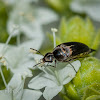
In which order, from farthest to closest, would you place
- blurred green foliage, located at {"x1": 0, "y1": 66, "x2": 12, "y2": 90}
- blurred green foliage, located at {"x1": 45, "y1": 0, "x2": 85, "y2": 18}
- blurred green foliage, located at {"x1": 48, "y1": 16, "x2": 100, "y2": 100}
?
blurred green foliage, located at {"x1": 45, "y1": 0, "x2": 85, "y2": 18} → blurred green foliage, located at {"x1": 0, "y1": 66, "x2": 12, "y2": 90} → blurred green foliage, located at {"x1": 48, "y1": 16, "x2": 100, "y2": 100}

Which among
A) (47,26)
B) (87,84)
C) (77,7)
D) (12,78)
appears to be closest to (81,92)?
(87,84)

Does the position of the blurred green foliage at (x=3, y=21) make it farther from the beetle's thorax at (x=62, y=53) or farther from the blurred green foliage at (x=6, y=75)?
the beetle's thorax at (x=62, y=53)

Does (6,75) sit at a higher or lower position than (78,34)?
lower

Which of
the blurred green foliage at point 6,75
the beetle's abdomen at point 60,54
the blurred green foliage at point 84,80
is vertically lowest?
the blurred green foliage at point 6,75

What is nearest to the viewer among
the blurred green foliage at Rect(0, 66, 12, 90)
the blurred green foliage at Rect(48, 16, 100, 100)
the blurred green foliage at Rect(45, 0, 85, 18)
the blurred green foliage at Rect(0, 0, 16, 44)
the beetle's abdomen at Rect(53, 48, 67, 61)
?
the blurred green foliage at Rect(48, 16, 100, 100)

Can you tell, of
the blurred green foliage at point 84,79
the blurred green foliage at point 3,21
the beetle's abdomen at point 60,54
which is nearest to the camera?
the blurred green foliage at point 84,79

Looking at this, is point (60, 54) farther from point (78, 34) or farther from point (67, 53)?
point (78, 34)

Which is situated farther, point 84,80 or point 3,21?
point 3,21

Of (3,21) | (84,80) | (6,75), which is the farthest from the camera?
(3,21)

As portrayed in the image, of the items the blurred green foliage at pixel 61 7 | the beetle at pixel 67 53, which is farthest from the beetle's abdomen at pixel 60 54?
the blurred green foliage at pixel 61 7

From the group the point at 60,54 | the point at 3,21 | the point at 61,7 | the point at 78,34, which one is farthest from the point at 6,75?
the point at 61,7

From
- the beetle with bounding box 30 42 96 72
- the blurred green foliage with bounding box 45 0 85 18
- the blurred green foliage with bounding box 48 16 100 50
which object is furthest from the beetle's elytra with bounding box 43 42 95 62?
the blurred green foliage with bounding box 45 0 85 18

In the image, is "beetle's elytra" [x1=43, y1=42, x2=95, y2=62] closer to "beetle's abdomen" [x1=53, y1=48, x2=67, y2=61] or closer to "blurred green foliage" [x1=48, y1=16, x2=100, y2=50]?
"beetle's abdomen" [x1=53, y1=48, x2=67, y2=61]
